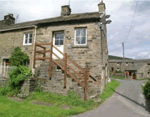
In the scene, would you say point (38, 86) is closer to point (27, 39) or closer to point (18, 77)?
point (18, 77)

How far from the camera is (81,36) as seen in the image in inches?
378

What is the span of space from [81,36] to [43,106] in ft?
18.8

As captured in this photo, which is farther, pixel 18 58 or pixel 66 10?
pixel 66 10

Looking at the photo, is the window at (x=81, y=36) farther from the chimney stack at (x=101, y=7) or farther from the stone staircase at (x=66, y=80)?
the chimney stack at (x=101, y=7)

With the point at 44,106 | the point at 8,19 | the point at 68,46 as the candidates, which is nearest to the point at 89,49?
the point at 68,46

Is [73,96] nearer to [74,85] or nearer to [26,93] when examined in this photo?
[74,85]

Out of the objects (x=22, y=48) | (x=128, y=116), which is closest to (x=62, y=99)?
(x=128, y=116)

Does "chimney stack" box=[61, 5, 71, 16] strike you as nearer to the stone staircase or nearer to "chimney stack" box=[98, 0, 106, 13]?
"chimney stack" box=[98, 0, 106, 13]

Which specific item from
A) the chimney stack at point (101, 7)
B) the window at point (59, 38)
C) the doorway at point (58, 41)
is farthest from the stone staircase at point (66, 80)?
the chimney stack at point (101, 7)

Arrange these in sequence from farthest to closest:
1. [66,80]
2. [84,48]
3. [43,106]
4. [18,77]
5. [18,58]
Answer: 1. [18,58]
2. [84,48]
3. [18,77]
4. [66,80]
5. [43,106]

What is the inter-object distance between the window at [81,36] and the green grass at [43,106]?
4.03 metres

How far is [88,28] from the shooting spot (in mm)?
9305

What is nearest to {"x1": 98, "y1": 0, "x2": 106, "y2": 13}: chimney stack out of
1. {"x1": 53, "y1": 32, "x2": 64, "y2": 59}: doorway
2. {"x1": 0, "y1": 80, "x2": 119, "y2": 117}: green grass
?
{"x1": 53, "y1": 32, "x2": 64, "y2": 59}: doorway

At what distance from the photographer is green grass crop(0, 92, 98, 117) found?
5.05m
